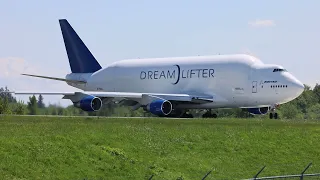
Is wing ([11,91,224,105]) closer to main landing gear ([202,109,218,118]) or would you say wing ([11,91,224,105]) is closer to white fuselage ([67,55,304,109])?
white fuselage ([67,55,304,109])

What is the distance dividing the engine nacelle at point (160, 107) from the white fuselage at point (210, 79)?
324 centimetres

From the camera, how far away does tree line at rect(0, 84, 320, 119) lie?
186 feet

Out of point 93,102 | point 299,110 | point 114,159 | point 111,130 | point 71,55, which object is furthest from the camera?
point 299,110

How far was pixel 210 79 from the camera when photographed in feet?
205

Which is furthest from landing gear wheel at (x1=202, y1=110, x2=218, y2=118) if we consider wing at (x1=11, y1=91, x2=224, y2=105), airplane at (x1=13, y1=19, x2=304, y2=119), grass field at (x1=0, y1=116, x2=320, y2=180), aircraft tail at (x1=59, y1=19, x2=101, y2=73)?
Result: grass field at (x1=0, y1=116, x2=320, y2=180)

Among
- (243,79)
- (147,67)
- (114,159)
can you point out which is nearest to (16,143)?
(114,159)

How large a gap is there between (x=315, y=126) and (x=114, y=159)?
18308 millimetres

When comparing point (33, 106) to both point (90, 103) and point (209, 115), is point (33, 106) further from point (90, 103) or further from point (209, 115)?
point (209, 115)

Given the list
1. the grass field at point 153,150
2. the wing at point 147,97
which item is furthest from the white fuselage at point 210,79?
the grass field at point 153,150

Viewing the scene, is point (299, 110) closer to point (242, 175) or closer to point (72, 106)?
point (72, 106)

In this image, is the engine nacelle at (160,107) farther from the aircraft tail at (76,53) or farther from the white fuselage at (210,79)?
the aircraft tail at (76,53)

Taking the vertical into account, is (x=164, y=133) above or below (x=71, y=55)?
below

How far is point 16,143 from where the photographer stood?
30.4 metres

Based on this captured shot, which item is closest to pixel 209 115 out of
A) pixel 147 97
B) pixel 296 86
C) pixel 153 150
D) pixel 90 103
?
pixel 147 97
